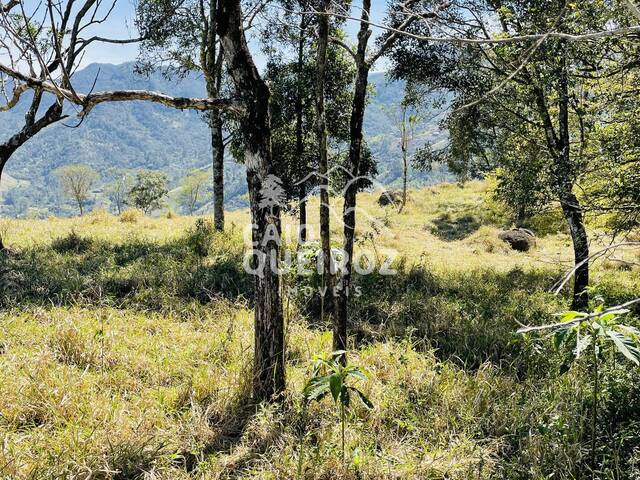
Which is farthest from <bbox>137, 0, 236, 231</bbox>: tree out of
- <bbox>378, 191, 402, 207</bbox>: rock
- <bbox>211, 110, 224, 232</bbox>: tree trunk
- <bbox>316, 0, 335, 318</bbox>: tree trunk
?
<bbox>378, 191, 402, 207</bbox>: rock

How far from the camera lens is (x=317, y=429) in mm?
4406

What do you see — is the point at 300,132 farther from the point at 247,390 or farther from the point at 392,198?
the point at 392,198

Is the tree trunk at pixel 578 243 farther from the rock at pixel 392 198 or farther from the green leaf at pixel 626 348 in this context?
the rock at pixel 392 198

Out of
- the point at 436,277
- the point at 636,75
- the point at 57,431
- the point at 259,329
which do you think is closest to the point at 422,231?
the point at 436,277

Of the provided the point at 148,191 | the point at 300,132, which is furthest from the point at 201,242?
the point at 148,191

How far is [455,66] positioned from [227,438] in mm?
10026

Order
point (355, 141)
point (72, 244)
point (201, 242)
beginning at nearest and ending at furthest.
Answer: point (355, 141), point (72, 244), point (201, 242)

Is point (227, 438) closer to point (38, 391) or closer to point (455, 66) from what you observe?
point (38, 391)

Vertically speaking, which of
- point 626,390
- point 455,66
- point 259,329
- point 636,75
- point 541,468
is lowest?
point 541,468

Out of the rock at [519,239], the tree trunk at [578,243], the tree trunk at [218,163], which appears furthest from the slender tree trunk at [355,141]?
the rock at [519,239]

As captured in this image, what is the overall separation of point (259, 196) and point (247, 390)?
2.22 m

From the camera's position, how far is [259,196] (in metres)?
4.44

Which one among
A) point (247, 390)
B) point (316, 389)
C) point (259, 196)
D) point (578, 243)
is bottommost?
point (247, 390)

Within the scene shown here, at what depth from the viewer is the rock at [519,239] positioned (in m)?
19.5
